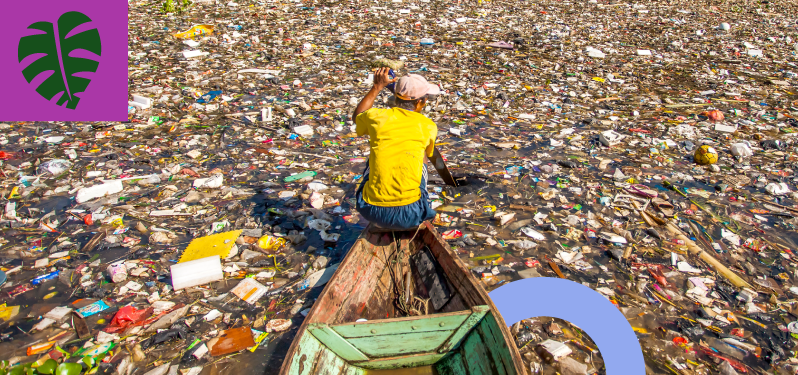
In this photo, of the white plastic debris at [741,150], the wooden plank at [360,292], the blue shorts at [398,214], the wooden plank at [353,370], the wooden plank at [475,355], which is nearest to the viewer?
the wooden plank at [475,355]

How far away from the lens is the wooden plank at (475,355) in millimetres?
2309

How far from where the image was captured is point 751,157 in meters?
5.22

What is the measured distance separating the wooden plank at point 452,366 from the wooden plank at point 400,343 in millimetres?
127

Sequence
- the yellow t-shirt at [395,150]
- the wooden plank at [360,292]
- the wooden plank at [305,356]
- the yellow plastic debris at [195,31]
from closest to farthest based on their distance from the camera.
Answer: the wooden plank at [305,356]
the wooden plank at [360,292]
the yellow t-shirt at [395,150]
the yellow plastic debris at [195,31]

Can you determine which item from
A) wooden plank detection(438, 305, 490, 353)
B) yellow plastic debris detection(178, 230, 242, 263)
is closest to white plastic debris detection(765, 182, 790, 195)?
wooden plank detection(438, 305, 490, 353)

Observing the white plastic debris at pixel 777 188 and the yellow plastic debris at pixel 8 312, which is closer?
the yellow plastic debris at pixel 8 312

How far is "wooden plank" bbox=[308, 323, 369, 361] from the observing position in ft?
7.33

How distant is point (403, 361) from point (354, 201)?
2.08m

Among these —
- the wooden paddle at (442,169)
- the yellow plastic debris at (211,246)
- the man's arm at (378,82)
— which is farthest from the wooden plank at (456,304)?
the yellow plastic debris at (211,246)

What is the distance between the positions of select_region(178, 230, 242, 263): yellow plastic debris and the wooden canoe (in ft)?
4.42

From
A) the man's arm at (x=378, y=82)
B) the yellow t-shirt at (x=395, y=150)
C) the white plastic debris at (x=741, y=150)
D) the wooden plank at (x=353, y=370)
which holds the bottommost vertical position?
the wooden plank at (x=353, y=370)

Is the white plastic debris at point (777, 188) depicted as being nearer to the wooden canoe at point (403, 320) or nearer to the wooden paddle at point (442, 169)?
the wooden paddle at point (442, 169)

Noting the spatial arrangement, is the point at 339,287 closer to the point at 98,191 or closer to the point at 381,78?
the point at 381,78

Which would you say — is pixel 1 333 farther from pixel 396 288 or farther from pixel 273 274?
pixel 396 288
